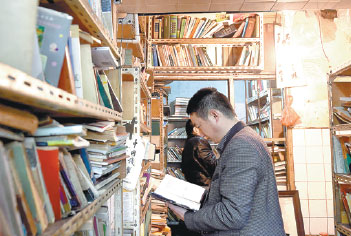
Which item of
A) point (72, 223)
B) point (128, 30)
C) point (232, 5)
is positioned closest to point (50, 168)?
point (72, 223)

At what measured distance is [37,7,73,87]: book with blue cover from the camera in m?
0.64

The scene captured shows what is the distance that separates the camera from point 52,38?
656mm

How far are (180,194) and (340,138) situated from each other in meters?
1.57

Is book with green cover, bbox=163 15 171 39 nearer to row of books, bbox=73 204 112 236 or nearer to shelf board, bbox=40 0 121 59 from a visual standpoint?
shelf board, bbox=40 0 121 59

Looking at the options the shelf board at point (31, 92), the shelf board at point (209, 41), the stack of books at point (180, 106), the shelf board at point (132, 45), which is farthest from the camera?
the stack of books at point (180, 106)

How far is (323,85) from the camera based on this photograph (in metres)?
4.05

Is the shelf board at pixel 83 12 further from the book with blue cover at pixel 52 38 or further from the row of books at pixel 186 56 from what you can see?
the row of books at pixel 186 56

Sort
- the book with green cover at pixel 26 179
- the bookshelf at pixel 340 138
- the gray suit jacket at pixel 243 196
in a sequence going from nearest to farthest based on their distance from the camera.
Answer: the book with green cover at pixel 26 179 < the gray suit jacket at pixel 243 196 < the bookshelf at pixel 340 138

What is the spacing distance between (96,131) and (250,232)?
0.86 meters

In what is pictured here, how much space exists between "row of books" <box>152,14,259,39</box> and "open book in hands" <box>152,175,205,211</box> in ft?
9.49

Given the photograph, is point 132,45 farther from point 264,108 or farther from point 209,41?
point 264,108

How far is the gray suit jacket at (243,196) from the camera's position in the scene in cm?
128

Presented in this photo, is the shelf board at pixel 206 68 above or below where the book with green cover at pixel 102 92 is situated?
above

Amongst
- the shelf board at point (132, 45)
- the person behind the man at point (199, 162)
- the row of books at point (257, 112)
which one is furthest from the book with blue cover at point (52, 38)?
the row of books at point (257, 112)
